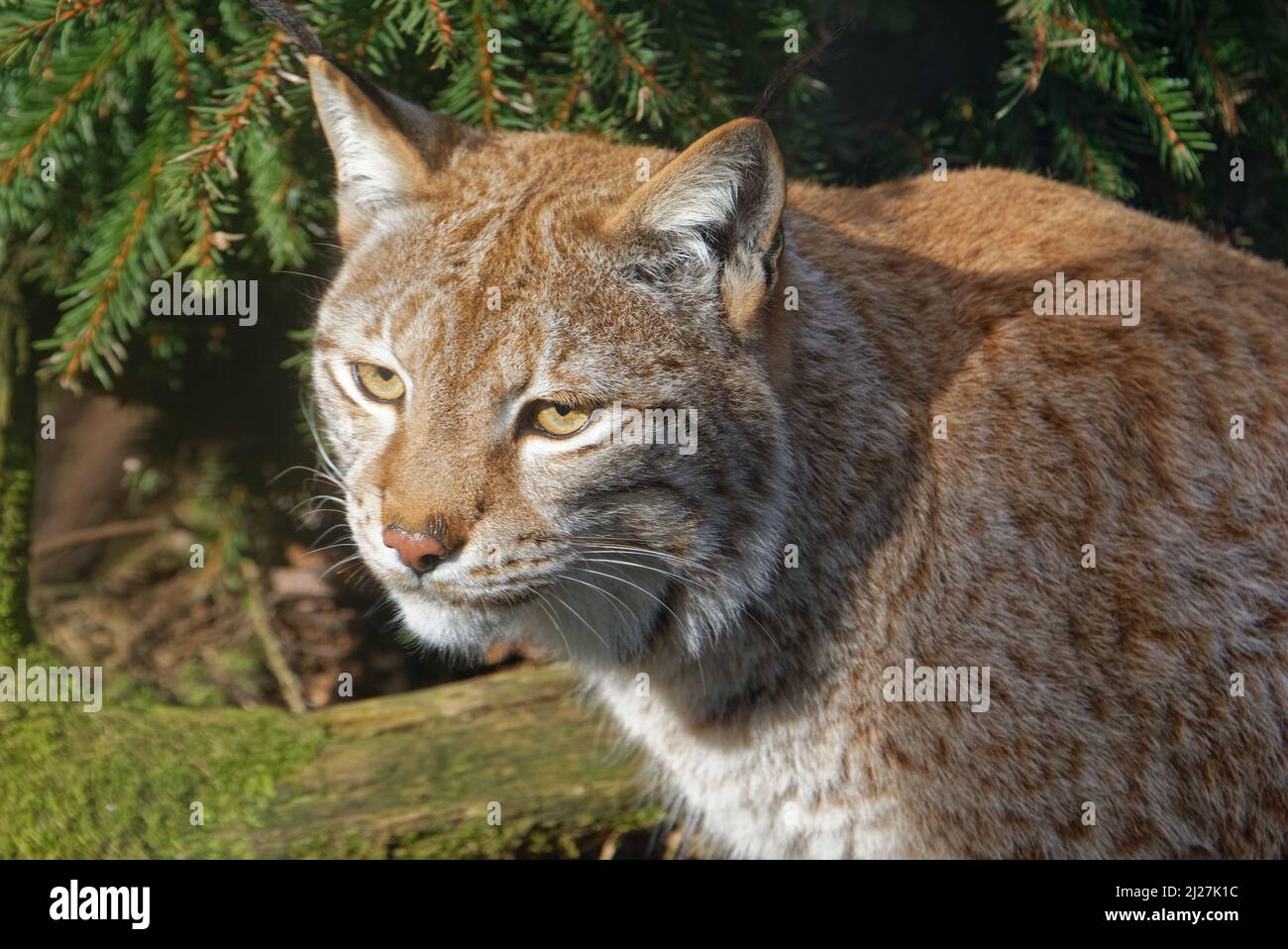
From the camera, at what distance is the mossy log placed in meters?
3.79

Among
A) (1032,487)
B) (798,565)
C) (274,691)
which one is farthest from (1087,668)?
(274,691)

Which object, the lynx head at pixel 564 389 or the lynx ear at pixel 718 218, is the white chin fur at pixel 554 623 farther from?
the lynx ear at pixel 718 218

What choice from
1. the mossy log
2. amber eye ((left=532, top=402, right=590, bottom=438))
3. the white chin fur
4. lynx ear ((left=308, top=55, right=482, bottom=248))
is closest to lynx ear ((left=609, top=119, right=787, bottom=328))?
amber eye ((left=532, top=402, right=590, bottom=438))

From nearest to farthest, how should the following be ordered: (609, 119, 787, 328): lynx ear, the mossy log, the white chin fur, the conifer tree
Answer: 1. (609, 119, 787, 328): lynx ear
2. the white chin fur
3. the conifer tree
4. the mossy log

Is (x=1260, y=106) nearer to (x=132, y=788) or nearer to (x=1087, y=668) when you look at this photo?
(x=1087, y=668)

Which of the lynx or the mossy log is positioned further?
the mossy log

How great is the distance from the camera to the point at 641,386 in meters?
2.64

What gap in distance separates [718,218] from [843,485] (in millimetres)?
700

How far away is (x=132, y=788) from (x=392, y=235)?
2.07 m

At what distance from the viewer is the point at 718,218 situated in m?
2.62

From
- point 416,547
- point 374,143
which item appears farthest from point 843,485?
point 374,143

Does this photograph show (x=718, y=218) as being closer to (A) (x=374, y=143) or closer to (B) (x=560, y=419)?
(B) (x=560, y=419)

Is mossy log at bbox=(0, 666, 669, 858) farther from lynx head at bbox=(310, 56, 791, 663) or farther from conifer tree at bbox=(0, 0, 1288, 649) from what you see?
lynx head at bbox=(310, 56, 791, 663)

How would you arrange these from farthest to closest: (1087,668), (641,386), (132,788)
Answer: (132,788), (1087,668), (641,386)
